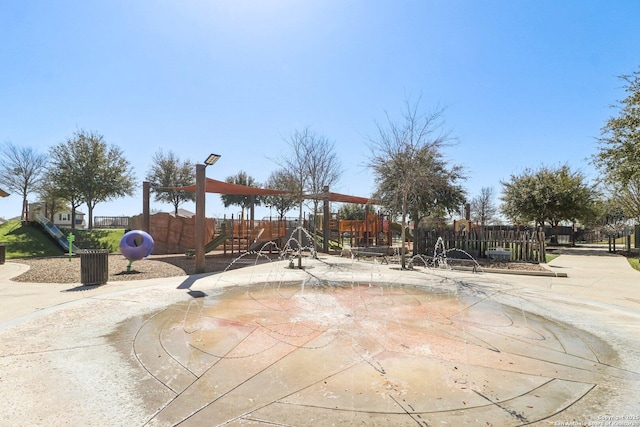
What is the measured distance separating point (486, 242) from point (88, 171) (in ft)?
83.7

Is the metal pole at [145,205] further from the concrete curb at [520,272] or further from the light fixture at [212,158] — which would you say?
the concrete curb at [520,272]

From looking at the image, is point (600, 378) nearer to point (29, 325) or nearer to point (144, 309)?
point (144, 309)

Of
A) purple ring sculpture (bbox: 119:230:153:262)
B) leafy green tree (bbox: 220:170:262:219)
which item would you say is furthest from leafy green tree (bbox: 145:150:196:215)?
purple ring sculpture (bbox: 119:230:153:262)

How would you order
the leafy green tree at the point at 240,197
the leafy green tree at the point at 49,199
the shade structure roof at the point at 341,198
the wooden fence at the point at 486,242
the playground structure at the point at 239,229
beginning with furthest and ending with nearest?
the leafy green tree at the point at 240,197, the leafy green tree at the point at 49,199, the shade structure roof at the point at 341,198, the playground structure at the point at 239,229, the wooden fence at the point at 486,242

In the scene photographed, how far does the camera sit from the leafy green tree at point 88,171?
951 inches

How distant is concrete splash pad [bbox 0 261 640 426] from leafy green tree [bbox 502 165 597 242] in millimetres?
24049

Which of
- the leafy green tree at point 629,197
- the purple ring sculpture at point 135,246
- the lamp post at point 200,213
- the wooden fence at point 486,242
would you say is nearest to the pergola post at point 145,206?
the purple ring sculpture at point 135,246

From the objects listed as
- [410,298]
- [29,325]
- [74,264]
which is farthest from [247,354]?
[74,264]

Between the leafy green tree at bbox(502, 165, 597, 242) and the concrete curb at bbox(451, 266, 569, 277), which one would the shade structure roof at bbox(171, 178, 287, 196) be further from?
the leafy green tree at bbox(502, 165, 597, 242)

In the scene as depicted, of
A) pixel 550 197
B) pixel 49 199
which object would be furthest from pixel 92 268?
pixel 49 199

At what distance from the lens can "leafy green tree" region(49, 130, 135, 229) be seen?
951 inches

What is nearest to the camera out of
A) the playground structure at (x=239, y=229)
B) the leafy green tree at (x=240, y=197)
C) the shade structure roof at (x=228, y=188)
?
the shade structure roof at (x=228, y=188)

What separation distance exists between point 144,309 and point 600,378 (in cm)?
679

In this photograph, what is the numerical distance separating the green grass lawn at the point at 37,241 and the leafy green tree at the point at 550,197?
94.4 ft
